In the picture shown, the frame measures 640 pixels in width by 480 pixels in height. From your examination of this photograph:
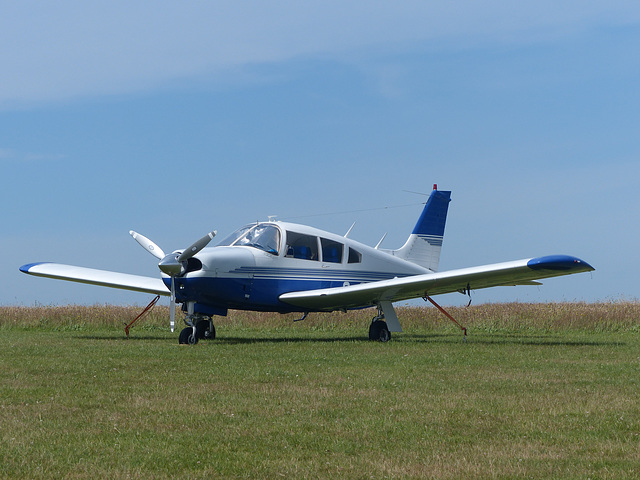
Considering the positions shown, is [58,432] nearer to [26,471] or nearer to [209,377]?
[26,471]

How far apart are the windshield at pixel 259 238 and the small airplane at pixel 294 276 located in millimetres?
24

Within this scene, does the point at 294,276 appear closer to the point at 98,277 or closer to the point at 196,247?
the point at 196,247

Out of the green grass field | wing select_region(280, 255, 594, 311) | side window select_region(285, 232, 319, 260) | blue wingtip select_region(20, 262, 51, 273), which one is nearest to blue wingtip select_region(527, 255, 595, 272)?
wing select_region(280, 255, 594, 311)

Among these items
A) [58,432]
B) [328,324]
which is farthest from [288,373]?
[328,324]

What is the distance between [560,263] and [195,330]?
7.94 meters

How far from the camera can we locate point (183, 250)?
A: 15805 mm

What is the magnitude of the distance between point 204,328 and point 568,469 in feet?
44.5

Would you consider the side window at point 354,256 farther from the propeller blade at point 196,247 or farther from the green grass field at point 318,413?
the propeller blade at point 196,247

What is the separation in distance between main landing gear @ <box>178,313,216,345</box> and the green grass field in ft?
3.95

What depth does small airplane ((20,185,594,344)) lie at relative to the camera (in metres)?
15.8

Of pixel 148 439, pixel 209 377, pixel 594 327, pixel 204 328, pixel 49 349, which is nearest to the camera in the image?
pixel 148 439

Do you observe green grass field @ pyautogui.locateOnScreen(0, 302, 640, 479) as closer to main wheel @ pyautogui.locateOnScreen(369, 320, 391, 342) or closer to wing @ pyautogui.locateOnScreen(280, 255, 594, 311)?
wing @ pyautogui.locateOnScreen(280, 255, 594, 311)

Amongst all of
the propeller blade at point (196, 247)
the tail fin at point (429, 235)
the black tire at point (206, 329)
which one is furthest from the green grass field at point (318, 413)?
the tail fin at point (429, 235)

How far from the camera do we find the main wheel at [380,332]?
1825 centimetres
